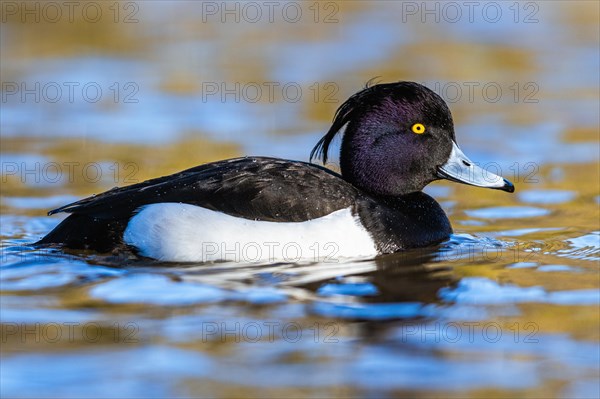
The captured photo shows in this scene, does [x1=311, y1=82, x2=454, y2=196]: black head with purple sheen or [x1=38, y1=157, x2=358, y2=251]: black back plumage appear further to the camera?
[x1=311, y1=82, x2=454, y2=196]: black head with purple sheen

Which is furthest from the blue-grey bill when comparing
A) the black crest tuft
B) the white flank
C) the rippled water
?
the white flank

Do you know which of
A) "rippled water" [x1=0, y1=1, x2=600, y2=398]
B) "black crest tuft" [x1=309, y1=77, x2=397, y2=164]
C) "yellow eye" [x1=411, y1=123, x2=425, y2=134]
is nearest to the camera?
"rippled water" [x1=0, y1=1, x2=600, y2=398]

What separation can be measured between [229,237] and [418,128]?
1.63 meters

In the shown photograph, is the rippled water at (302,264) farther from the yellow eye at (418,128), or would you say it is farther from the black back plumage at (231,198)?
the yellow eye at (418,128)

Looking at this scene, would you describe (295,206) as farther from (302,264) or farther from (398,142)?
(398,142)

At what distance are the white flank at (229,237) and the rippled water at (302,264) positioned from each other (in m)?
0.12

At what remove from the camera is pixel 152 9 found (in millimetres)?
16422

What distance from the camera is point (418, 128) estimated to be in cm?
754

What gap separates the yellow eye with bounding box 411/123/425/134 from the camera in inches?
297

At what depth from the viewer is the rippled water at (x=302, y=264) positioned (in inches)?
201

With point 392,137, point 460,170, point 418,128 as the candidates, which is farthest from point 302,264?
point 460,170

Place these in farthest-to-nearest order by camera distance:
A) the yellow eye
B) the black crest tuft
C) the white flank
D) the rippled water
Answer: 1. the yellow eye
2. the black crest tuft
3. the white flank
4. the rippled water

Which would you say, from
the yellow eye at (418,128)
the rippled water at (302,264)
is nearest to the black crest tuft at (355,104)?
the yellow eye at (418,128)

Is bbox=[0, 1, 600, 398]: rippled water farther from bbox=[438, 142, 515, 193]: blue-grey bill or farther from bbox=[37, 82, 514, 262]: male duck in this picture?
bbox=[438, 142, 515, 193]: blue-grey bill
